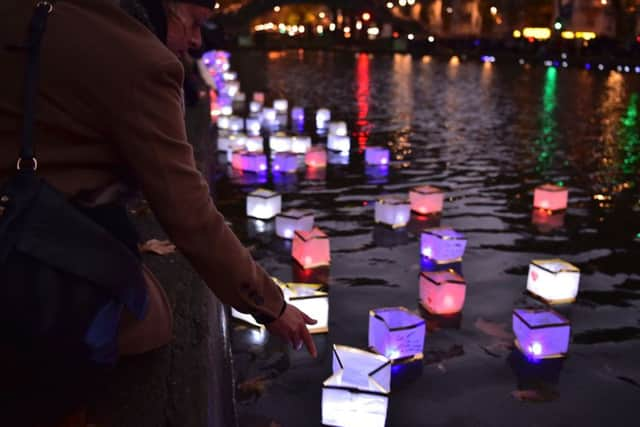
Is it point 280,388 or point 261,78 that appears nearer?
point 280,388

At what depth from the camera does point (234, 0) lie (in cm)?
8231

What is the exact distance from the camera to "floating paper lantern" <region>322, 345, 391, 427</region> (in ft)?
10.2

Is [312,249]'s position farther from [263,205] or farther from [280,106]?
[280,106]

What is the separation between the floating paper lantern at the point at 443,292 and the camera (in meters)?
4.40

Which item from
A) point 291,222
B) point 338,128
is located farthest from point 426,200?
point 338,128

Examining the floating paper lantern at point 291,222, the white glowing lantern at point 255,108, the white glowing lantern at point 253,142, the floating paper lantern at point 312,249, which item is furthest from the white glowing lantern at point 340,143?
the floating paper lantern at point 312,249

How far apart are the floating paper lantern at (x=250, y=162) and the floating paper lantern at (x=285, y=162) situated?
174 millimetres

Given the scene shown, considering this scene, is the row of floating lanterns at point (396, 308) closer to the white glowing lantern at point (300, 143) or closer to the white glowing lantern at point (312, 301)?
the white glowing lantern at point (312, 301)

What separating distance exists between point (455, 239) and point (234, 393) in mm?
2612

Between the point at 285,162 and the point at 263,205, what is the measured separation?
2.34 metres

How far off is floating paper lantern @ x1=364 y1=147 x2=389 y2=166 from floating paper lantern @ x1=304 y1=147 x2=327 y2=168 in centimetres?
68

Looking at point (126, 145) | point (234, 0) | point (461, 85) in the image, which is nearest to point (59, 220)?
point (126, 145)

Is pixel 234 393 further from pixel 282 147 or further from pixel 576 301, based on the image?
pixel 282 147

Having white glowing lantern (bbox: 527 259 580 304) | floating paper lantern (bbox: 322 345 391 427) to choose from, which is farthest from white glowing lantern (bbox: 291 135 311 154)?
floating paper lantern (bbox: 322 345 391 427)
